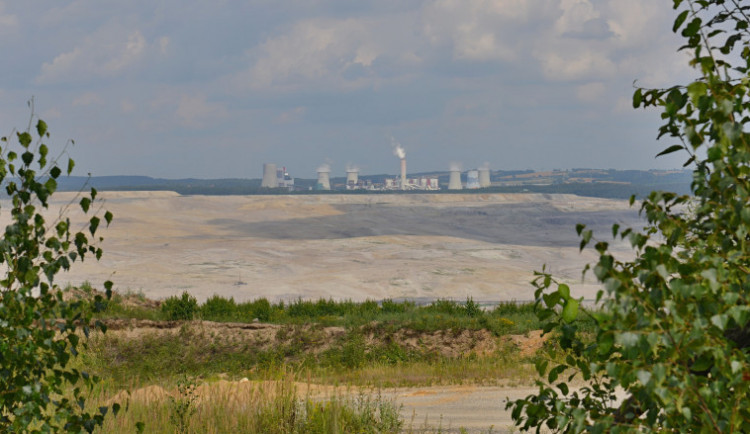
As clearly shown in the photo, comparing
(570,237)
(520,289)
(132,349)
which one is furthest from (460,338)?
(570,237)

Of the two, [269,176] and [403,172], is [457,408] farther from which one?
[403,172]

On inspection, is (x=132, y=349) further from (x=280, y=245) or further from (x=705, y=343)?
(x=280, y=245)

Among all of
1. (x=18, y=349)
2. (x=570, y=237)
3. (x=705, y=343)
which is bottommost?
(x=570, y=237)

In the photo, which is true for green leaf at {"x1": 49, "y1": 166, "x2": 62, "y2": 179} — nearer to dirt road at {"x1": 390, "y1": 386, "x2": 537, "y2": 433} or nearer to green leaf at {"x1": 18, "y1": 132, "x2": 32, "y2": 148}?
green leaf at {"x1": 18, "y1": 132, "x2": 32, "y2": 148}

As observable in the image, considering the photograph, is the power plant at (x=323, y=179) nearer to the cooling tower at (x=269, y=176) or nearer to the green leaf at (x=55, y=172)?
the cooling tower at (x=269, y=176)

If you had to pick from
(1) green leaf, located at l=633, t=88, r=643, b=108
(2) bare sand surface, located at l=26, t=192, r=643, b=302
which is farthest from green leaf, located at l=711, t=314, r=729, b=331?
(2) bare sand surface, located at l=26, t=192, r=643, b=302

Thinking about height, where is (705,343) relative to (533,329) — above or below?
above

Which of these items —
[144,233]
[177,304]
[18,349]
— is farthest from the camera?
[144,233]
